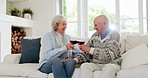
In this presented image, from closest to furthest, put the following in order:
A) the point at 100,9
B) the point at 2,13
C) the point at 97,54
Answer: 1. the point at 97,54
2. the point at 2,13
3. the point at 100,9

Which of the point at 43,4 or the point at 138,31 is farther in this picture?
the point at 43,4

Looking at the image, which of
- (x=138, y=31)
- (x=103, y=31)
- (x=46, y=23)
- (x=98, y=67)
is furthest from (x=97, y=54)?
(x=46, y=23)

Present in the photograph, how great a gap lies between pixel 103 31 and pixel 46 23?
3571 mm

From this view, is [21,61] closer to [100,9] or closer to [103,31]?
[103,31]

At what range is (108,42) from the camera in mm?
2371

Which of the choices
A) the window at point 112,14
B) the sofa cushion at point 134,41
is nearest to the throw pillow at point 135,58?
the sofa cushion at point 134,41

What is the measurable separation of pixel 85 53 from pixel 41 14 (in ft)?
11.9

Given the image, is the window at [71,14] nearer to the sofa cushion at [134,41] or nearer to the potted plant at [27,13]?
the potted plant at [27,13]

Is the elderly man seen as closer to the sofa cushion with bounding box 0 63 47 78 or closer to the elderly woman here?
the elderly woman

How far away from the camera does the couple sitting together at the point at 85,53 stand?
2.24m

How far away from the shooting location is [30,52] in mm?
3203

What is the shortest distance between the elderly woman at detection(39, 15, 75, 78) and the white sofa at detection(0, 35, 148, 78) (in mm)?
138

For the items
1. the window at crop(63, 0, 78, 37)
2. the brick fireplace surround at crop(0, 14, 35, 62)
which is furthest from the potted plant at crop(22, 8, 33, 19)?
the window at crop(63, 0, 78, 37)

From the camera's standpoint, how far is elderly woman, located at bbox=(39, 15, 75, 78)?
7.45 ft
